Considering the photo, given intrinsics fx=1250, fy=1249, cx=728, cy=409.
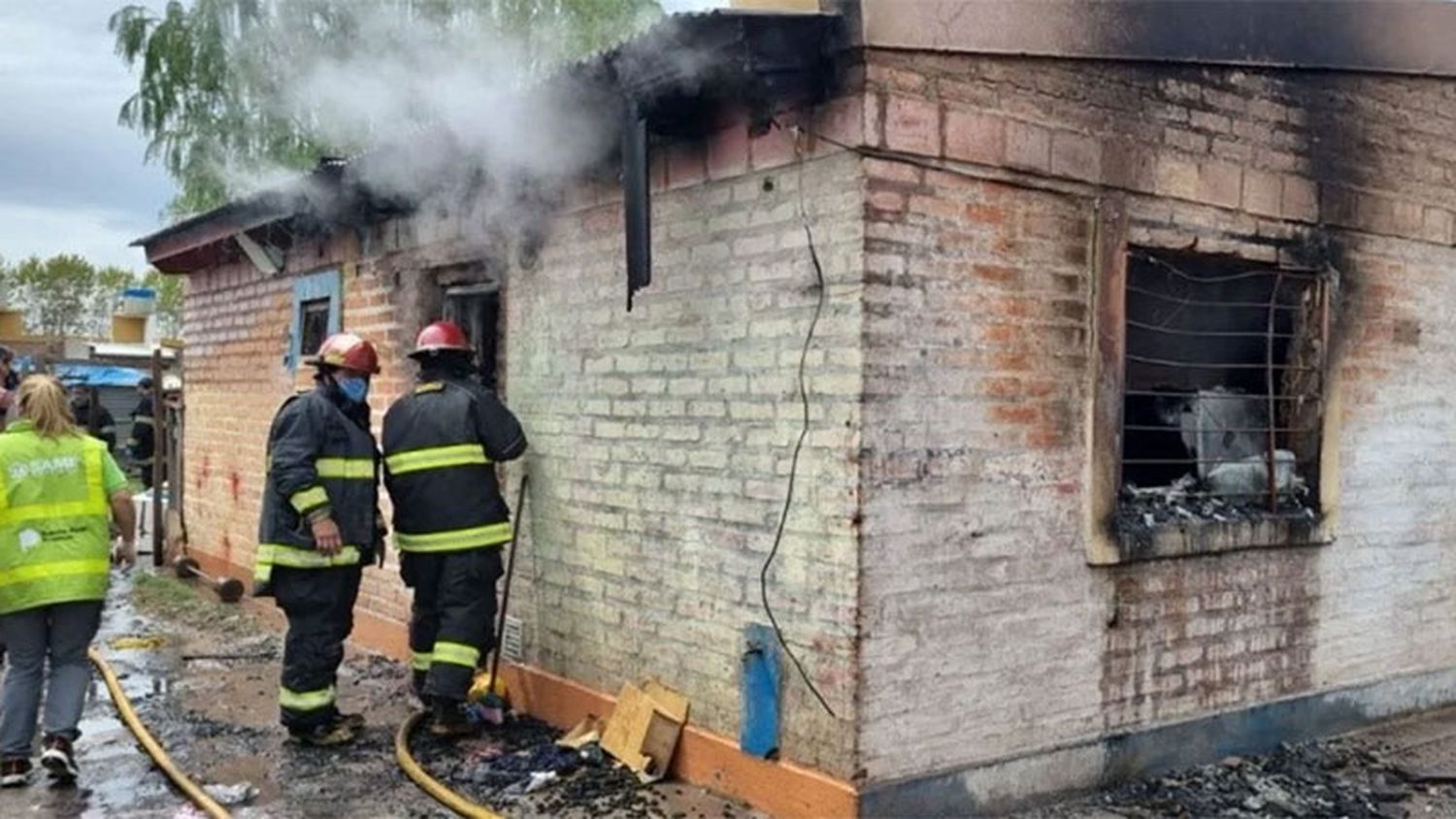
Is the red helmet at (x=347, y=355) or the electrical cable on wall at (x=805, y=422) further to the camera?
the red helmet at (x=347, y=355)

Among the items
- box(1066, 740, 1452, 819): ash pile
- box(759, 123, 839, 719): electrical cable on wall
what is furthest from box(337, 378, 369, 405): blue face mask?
box(1066, 740, 1452, 819): ash pile

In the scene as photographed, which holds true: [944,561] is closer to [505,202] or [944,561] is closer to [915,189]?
[915,189]

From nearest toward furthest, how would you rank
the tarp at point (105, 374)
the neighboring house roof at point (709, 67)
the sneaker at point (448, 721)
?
the neighboring house roof at point (709, 67)
the sneaker at point (448, 721)
the tarp at point (105, 374)

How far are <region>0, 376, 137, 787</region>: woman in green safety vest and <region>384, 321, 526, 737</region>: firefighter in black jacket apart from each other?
4.59 ft

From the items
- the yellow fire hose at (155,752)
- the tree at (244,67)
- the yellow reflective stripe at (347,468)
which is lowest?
the yellow fire hose at (155,752)

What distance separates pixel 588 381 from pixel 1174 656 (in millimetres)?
3126

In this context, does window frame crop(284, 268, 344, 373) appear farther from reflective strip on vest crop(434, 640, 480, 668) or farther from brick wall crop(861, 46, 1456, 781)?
brick wall crop(861, 46, 1456, 781)

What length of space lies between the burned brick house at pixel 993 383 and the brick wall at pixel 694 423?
0.02 metres

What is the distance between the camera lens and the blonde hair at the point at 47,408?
5.73 m

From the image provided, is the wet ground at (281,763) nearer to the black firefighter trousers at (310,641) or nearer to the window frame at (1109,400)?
the black firefighter trousers at (310,641)

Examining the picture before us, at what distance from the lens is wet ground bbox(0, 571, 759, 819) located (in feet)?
17.5

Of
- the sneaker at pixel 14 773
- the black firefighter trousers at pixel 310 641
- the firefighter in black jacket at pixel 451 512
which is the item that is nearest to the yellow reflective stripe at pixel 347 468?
the firefighter in black jacket at pixel 451 512

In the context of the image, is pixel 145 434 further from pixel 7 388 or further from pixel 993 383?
pixel 993 383

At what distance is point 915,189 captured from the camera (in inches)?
192
